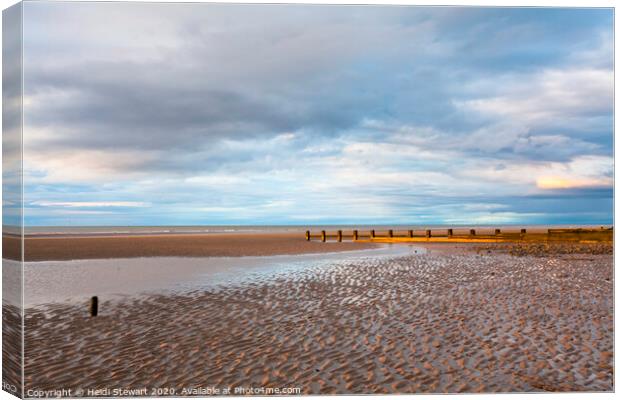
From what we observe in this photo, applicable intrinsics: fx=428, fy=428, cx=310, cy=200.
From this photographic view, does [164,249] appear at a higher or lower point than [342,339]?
higher

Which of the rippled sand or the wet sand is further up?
the wet sand

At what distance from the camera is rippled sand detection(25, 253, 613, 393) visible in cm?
770

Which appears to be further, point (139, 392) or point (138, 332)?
point (138, 332)

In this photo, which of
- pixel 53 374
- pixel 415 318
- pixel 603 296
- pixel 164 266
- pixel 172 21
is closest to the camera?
pixel 53 374

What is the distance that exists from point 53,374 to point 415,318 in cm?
842

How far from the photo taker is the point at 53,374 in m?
8.09

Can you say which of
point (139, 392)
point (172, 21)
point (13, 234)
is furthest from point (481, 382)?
point (172, 21)

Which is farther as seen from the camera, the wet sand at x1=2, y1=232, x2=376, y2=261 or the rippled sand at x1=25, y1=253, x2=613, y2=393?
the wet sand at x1=2, y1=232, x2=376, y2=261

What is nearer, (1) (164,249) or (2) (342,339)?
(2) (342,339)

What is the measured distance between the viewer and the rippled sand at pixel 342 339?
7.70 meters

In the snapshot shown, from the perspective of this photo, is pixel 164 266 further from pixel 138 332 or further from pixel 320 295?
pixel 138 332

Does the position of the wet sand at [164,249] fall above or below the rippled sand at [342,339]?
above

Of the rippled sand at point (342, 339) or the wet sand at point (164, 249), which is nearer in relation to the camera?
the rippled sand at point (342, 339)

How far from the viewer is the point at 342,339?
31.9ft
